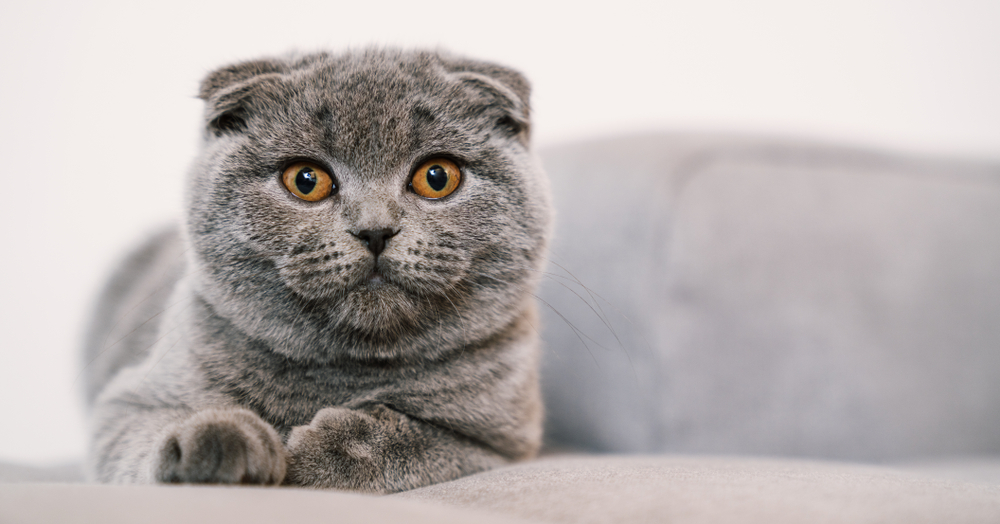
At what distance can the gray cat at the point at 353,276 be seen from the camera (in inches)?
29.3

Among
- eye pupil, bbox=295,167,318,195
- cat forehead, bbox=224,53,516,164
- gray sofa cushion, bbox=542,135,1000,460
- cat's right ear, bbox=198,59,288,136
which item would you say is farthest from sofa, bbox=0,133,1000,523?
cat's right ear, bbox=198,59,288,136

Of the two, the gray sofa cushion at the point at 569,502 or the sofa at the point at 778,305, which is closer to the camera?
the gray sofa cushion at the point at 569,502

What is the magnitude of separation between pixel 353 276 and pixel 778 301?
37.3 inches

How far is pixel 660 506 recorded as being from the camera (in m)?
0.55

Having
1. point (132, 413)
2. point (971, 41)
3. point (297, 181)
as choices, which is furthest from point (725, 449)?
point (971, 41)

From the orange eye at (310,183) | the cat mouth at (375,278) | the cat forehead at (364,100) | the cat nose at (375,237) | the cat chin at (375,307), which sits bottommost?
the cat chin at (375,307)

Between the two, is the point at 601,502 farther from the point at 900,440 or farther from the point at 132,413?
the point at 900,440

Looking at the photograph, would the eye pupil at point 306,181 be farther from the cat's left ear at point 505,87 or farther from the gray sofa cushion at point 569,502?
the gray sofa cushion at point 569,502

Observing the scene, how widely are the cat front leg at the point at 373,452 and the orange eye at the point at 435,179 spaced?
319 mm

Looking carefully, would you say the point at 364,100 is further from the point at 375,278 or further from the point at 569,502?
the point at 569,502

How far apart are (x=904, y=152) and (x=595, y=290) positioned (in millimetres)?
862

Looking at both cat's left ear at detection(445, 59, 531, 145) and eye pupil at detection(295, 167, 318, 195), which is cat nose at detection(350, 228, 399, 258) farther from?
cat's left ear at detection(445, 59, 531, 145)

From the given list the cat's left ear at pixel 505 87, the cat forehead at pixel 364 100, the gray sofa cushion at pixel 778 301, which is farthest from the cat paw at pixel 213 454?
the gray sofa cushion at pixel 778 301

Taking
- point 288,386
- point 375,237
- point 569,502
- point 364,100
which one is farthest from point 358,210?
point 569,502
